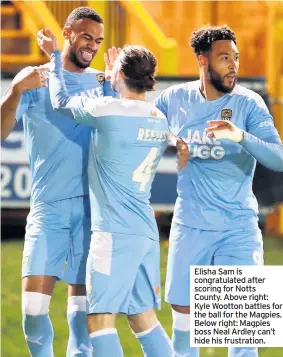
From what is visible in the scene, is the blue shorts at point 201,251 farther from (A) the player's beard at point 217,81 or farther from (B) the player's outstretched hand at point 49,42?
(B) the player's outstretched hand at point 49,42

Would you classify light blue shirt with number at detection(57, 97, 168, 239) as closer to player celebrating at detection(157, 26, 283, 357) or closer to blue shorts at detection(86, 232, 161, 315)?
blue shorts at detection(86, 232, 161, 315)

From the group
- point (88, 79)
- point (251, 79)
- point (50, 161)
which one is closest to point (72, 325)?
point (50, 161)

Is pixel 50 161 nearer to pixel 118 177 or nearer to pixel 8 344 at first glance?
pixel 118 177

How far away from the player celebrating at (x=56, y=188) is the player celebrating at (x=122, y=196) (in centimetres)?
34

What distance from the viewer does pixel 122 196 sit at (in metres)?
4.80

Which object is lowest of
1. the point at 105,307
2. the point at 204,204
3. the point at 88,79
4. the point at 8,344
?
the point at 8,344

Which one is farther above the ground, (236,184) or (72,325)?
(236,184)

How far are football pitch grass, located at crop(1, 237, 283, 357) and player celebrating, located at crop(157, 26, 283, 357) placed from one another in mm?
932

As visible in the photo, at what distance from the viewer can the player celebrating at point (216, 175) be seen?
5.21m

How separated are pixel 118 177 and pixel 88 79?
743mm

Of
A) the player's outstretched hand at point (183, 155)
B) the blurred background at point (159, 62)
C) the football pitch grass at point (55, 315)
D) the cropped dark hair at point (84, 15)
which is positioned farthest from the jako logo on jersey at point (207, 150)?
the blurred background at point (159, 62)

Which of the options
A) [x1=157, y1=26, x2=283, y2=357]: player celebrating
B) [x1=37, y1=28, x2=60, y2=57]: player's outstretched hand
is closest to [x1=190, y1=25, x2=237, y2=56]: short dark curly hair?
[x1=157, y1=26, x2=283, y2=357]: player celebrating

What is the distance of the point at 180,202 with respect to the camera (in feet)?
17.4

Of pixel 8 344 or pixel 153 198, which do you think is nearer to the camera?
pixel 8 344
